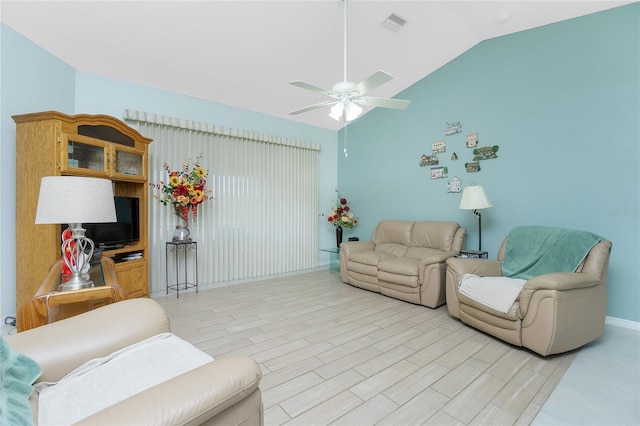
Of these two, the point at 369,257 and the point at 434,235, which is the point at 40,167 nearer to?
the point at 369,257

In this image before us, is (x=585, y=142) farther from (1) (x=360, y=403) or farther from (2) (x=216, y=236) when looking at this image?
(2) (x=216, y=236)

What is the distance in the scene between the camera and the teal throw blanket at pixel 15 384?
79 cm

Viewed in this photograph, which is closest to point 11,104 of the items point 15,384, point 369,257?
point 15,384

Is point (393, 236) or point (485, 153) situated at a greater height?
point (485, 153)

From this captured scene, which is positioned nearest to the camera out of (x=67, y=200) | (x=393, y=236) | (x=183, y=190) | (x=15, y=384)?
(x=15, y=384)

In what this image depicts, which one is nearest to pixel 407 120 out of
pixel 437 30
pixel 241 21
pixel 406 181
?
pixel 406 181

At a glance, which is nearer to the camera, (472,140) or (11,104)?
(11,104)

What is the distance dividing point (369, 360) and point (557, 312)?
4.68ft

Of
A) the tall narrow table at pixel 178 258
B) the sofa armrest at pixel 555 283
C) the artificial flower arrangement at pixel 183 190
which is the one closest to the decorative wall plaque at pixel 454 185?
the sofa armrest at pixel 555 283

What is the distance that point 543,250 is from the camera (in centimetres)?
271

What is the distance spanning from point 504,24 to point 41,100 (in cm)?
504

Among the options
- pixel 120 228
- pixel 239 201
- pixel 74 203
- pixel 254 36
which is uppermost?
pixel 254 36

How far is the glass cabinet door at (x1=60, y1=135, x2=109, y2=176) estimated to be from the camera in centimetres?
254

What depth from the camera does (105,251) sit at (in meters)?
2.89
